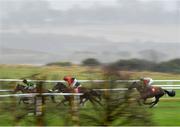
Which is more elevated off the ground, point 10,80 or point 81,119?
point 10,80

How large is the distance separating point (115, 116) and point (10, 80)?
88.4 inches

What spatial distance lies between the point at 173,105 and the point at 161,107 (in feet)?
2.53

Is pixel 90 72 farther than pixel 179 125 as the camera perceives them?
No

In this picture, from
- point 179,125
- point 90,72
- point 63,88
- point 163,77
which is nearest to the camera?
point 90,72

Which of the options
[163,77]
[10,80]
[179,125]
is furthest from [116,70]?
[163,77]

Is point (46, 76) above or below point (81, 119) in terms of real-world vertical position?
above

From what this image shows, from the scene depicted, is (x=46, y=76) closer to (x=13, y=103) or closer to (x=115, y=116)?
(x=13, y=103)

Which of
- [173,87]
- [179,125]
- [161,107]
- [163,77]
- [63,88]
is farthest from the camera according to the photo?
[163,77]

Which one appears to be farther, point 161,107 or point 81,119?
point 161,107

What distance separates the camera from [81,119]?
374 inches

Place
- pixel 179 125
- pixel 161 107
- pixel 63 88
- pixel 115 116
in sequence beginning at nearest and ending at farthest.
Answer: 1. pixel 115 116
2. pixel 179 125
3. pixel 63 88
4. pixel 161 107

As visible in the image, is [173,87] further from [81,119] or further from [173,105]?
[81,119]

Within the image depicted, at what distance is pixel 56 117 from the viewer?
384 inches

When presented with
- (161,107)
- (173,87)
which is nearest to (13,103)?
(161,107)
